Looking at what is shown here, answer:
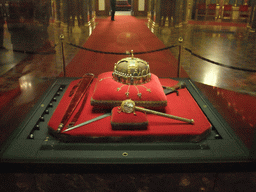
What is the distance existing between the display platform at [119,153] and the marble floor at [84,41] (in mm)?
132

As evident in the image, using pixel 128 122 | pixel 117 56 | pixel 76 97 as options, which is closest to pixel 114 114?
pixel 128 122

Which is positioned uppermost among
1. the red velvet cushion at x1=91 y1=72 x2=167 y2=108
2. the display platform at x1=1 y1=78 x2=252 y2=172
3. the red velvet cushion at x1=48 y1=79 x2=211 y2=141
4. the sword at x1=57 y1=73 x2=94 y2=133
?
the red velvet cushion at x1=91 y1=72 x2=167 y2=108

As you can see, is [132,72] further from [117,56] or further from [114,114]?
[117,56]

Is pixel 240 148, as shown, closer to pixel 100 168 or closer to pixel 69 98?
pixel 100 168

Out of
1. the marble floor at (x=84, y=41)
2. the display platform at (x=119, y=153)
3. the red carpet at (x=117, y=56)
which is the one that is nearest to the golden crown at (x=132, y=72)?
the display platform at (x=119, y=153)

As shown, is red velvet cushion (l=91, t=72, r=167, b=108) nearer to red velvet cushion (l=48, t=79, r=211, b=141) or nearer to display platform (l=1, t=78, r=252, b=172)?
red velvet cushion (l=48, t=79, r=211, b=141)

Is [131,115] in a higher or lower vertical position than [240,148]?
higher

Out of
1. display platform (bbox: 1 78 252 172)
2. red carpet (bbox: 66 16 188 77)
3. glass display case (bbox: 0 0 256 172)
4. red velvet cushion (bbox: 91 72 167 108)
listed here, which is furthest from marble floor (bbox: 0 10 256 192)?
red velvet cushion (bbox: 91 72 167 108)

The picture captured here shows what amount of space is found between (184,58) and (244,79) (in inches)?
53.0

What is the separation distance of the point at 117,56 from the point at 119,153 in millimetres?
3173

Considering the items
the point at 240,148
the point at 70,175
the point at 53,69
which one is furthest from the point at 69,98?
the point at 53,69

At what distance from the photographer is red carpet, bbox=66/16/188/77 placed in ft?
12.6

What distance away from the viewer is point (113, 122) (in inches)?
68.7

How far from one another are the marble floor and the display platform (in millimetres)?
132
